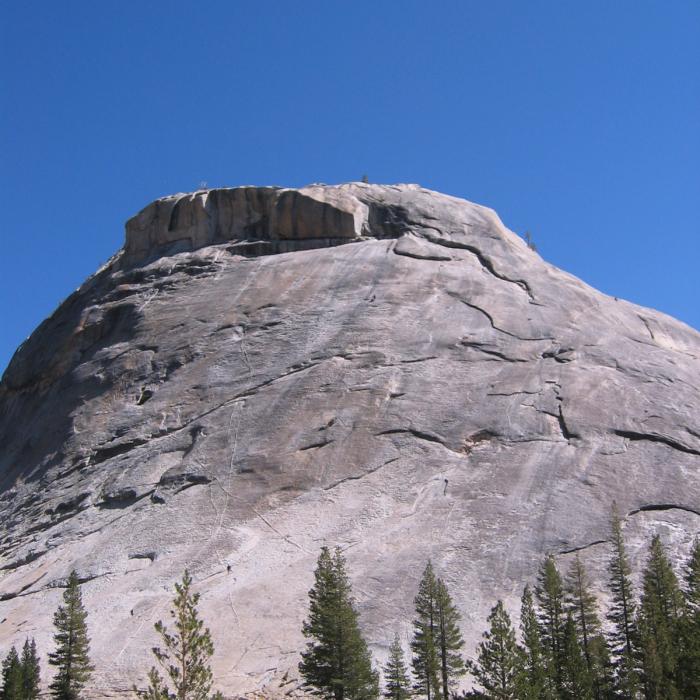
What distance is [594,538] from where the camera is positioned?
38.5 meters

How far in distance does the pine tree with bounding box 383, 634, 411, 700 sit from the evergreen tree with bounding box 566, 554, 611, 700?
20.1 ft

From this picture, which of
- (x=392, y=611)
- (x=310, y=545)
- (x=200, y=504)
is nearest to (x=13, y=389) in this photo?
(x=200, y=504)

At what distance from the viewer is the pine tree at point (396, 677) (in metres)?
31.1

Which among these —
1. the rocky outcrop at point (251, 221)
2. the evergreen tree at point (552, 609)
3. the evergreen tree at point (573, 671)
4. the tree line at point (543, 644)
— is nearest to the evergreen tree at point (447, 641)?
the tree line at point (543, 644)

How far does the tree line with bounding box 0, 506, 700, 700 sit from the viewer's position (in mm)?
31234

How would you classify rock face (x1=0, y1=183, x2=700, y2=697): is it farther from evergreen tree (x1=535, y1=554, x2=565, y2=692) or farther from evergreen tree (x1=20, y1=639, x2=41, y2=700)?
evergreen tree (x1=20, y1=639, x2=41, y2=700)

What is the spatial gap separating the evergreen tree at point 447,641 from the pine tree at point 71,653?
39.8 ft

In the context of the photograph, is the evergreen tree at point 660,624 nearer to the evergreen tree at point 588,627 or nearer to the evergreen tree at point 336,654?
the evergreen tree at point 588,627

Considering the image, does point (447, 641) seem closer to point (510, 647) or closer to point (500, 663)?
point (500, 663)

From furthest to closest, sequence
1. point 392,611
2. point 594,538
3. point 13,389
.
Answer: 1. point 13,389
2. point 594,538
3. point 392,611

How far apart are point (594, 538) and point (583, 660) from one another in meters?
6.76

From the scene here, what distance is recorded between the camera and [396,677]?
103 feet

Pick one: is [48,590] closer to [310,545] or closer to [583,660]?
[310,545]

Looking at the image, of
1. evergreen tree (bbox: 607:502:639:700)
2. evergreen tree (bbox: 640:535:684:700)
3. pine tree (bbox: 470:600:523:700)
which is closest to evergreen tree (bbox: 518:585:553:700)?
pine tree (bbox: 470:600:523:700)
